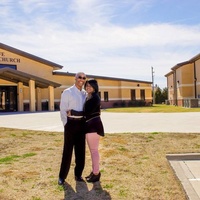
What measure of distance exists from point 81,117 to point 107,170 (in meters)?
1.30

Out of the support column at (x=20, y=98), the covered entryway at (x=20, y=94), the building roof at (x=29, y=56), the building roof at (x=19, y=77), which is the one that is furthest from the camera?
the building roof at (x=29, y=56)

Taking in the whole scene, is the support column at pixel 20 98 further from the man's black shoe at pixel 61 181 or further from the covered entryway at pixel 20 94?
the man's black shoe at pixel 61 181

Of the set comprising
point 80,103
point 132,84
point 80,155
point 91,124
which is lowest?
point 80,155

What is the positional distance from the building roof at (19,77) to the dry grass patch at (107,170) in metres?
17.7

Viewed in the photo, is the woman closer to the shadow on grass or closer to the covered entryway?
Result: the shadow on grass

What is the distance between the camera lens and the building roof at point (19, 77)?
25.2 metres

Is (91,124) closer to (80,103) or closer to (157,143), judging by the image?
(80,103)

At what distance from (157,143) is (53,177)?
3.63 meters

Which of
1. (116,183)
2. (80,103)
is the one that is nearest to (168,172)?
(116,183)

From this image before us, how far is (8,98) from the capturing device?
2900 centimetres

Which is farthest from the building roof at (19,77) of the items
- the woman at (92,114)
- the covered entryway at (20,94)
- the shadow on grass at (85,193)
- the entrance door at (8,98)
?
the shadow on grass at (85,193)

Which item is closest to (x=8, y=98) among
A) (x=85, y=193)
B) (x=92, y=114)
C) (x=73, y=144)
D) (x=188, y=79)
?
(x=188, y=79)

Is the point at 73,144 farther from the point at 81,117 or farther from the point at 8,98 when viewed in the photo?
the point at 8,98

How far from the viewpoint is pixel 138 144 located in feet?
25.2
